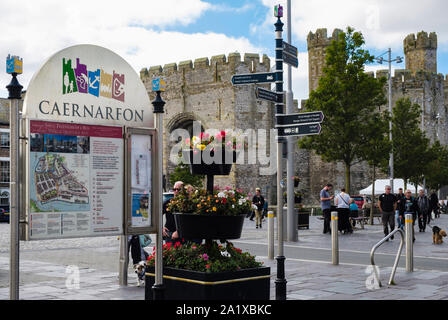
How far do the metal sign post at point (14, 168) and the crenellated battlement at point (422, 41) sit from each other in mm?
52940

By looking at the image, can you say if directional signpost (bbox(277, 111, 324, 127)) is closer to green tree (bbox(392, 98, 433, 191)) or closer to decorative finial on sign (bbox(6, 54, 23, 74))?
decorative finial on sign (bbox(6, 54, 23, 74))

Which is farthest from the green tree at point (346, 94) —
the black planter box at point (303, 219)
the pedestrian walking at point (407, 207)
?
the pedestrian walking at point (407, 207)

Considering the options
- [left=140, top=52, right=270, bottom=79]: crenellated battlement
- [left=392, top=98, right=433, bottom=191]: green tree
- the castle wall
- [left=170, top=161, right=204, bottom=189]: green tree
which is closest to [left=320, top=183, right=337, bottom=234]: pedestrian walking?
[left=392, top=98, right=433, bottom=191]: green tree

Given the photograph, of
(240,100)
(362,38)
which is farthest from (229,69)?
(362,38)

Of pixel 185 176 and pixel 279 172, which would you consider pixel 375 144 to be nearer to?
pixel 185 176

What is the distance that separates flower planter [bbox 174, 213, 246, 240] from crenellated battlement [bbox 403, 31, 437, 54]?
2020 inches

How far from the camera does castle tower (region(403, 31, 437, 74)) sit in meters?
53.0

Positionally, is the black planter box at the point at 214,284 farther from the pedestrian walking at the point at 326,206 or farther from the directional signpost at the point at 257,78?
the pedestrian walking at the point at 326,206

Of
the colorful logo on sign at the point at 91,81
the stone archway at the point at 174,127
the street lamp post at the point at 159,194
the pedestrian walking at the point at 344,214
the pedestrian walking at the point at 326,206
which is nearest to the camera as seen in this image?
the street lamp post at the point at 159,194

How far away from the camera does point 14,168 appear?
4.85 meters

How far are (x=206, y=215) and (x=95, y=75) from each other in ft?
6.10

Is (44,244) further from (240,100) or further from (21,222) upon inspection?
(240,100)

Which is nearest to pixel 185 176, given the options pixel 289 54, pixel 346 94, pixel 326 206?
pixel 346 94

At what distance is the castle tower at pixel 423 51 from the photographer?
53.0m
